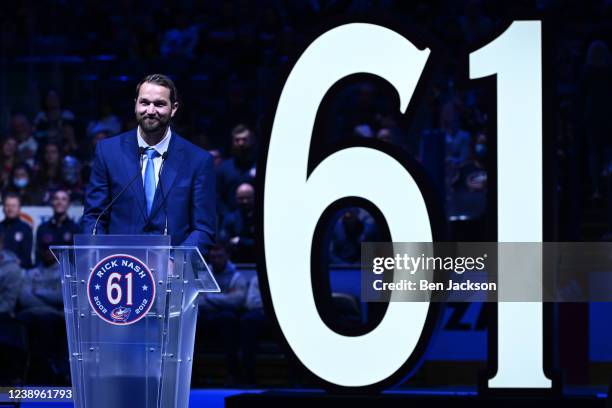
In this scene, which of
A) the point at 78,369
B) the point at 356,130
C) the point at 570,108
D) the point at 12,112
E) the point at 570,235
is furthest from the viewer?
the point at 12,112

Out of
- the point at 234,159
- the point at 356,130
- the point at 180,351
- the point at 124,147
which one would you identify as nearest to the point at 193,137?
the point at 234,159

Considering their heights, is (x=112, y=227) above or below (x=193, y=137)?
below

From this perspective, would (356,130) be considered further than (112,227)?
Yes

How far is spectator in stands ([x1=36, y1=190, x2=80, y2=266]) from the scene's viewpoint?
8070mm

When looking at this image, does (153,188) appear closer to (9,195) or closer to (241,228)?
(241,228)

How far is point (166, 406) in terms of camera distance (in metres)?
3.44

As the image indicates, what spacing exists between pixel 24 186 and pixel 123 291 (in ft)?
18.9

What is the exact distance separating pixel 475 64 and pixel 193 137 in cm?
476

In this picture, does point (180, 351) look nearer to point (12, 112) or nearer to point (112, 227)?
point (112, 227)

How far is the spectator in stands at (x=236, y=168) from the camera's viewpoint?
27.4 feet

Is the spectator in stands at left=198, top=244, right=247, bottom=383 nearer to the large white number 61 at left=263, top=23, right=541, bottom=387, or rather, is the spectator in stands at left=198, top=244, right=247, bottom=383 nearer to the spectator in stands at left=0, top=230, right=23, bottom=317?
the spectator in stands at left=0, top=230, right=23, bottom=317

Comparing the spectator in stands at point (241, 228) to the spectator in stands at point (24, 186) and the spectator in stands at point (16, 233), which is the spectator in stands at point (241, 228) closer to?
the spectator in stands at point (16, 233)

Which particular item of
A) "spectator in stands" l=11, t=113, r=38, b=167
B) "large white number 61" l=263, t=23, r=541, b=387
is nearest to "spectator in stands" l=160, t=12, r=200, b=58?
"spectator in stands" l=11, t=113, r=38, b=167

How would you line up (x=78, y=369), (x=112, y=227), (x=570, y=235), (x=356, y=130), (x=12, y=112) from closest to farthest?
(x=78, y=369) < (x=112, y=227) < (x=570, y=235) < (x=356, y=130) < (x=12, y=112)
